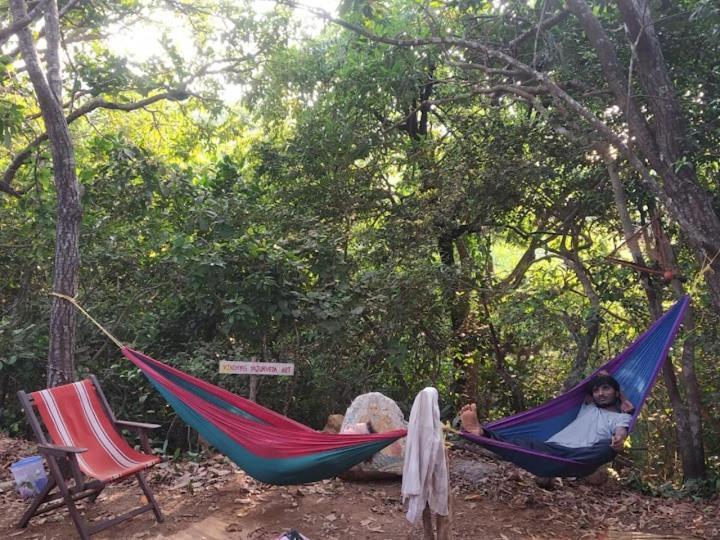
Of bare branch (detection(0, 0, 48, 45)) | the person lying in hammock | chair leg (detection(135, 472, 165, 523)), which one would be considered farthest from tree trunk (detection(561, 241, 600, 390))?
bare branch (detection(0, 0, 48, 45))

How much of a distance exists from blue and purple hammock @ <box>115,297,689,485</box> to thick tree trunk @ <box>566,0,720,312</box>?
31 centimetres

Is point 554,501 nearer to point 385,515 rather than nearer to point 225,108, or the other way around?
point 385,515

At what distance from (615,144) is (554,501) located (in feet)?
6.34

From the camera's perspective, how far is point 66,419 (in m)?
2.78

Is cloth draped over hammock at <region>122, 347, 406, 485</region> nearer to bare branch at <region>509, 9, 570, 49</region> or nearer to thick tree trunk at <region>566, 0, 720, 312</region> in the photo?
thick tree trunk at <region>566, 0, 720, 312</region>

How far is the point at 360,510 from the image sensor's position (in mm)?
2885

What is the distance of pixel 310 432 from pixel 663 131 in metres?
2.28

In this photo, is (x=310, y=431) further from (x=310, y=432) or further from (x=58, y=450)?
(x=58, y=450)

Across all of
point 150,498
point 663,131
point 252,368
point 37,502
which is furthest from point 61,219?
point 663,131

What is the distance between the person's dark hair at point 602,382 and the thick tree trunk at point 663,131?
0.62m

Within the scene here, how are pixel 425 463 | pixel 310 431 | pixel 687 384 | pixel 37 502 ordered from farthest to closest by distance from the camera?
pixel 687 384
pixel 37 502
pixel 310 431
pixel 425 463

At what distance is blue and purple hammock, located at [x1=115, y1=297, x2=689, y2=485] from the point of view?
240cm

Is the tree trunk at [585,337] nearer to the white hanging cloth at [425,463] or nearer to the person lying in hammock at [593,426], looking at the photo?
the person lying in hammock at [593,426]

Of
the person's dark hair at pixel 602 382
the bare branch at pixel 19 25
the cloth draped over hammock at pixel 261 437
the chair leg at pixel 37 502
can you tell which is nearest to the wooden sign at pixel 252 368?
the cloth draped over hammock at pixel 261 437
